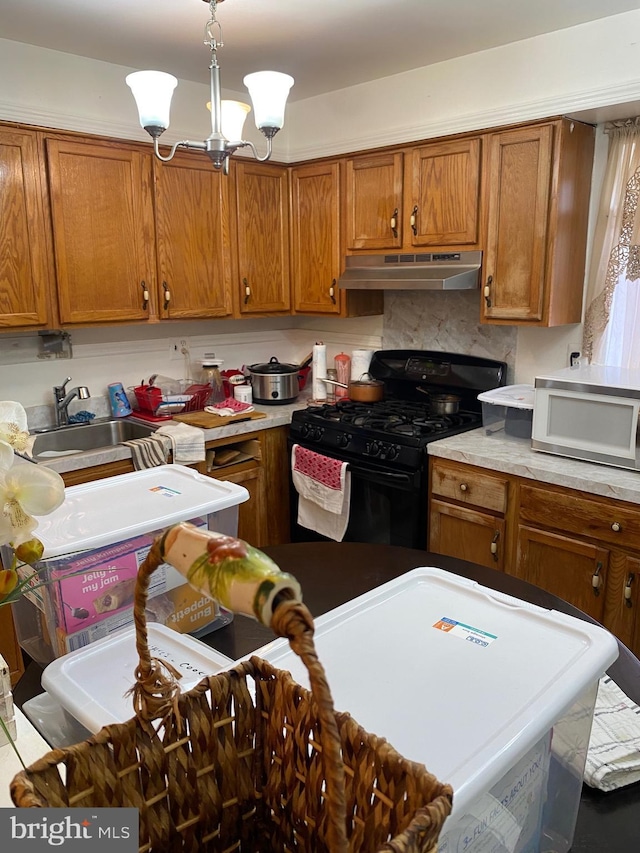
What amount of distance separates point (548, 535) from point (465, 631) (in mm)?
1619

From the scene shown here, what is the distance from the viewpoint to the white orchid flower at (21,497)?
25.7 inches

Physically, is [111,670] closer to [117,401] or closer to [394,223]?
[117,401]

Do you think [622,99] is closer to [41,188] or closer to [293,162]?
[293,162]

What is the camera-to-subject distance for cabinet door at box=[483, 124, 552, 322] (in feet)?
8.68

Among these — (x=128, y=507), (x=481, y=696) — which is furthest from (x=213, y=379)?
(x=481, y=696)

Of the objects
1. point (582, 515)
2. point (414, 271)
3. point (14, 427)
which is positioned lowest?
point (582, 515)

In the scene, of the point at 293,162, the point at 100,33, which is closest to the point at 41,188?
the point at 100,33

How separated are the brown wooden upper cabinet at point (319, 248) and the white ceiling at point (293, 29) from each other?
1.82 ft

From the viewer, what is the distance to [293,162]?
3605 millimetres

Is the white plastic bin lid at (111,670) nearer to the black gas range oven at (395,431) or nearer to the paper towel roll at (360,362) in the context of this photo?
the black gas range oven at (395,431)

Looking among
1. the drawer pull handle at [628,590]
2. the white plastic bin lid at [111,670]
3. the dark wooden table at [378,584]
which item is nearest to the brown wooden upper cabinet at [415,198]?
the drawer pull handle at [628,590]

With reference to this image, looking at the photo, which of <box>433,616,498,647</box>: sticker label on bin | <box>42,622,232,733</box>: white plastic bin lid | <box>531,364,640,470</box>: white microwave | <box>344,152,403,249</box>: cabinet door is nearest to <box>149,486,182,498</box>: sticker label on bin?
<box>42,622,232,733</box>: white plastic bin lid

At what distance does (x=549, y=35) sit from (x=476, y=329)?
4.15 ft

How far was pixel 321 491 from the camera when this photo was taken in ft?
10.3
